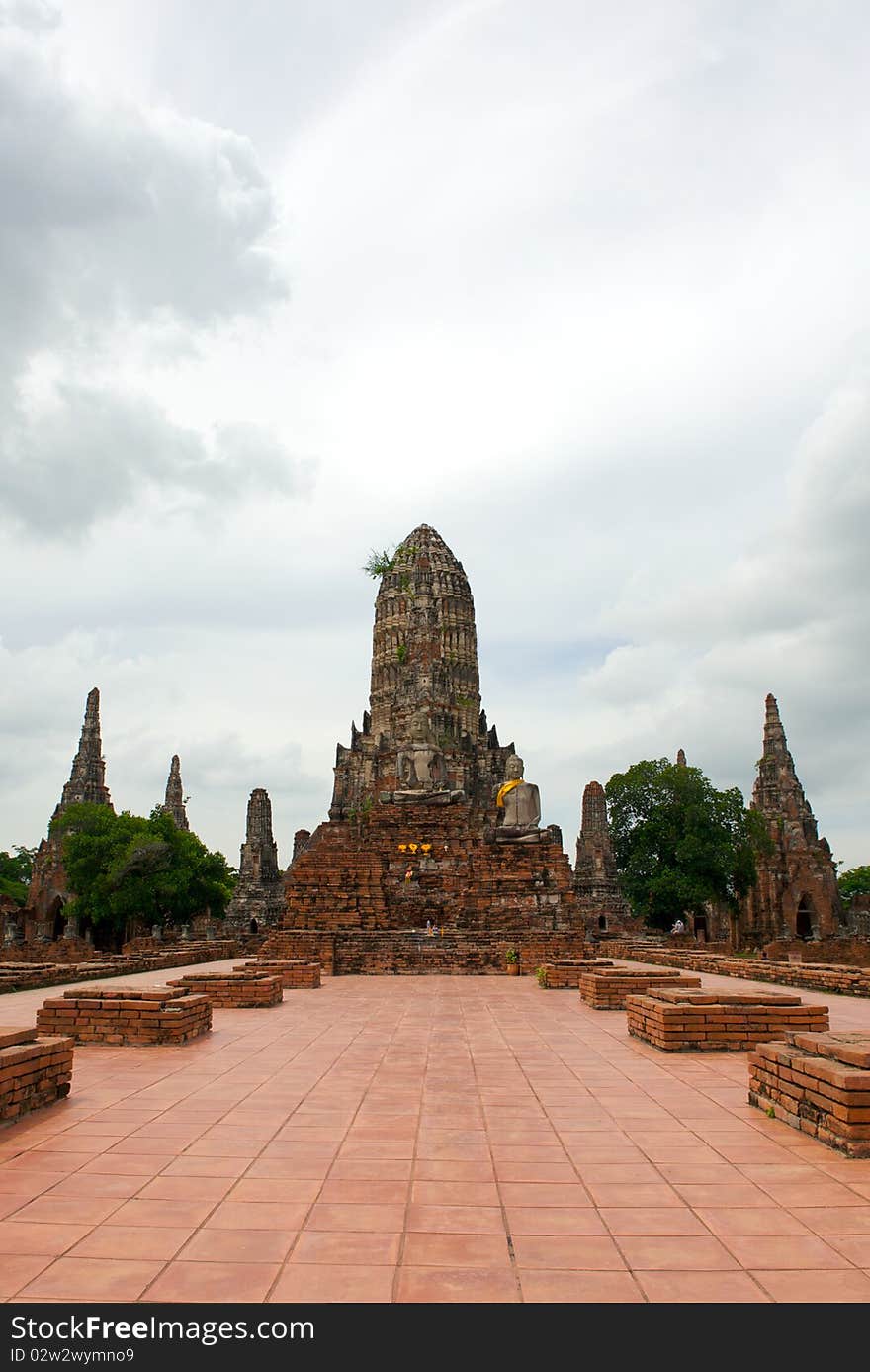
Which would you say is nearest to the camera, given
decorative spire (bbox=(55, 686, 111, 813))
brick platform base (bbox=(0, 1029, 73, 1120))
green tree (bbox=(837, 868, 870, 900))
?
brick platform base (bbox=(0, 1029, 73, 1120))

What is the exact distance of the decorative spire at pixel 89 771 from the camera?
54156 millimetres

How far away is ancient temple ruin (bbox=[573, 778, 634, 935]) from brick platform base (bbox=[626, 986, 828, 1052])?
24.7 meters

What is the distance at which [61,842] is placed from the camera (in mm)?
46250

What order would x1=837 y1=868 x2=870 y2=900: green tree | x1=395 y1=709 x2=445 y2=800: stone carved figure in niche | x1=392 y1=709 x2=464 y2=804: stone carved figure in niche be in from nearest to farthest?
x1=392 y1=709 x2=464 y2=804: stone carved figure in niche < x1=395 y1=709 x2=445 y2=800: stone carved figure in niche < x1=837 y1=868 x2=870 y2=900: green tree

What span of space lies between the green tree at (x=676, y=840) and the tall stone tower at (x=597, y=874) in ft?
2.24

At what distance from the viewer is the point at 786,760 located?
51.0 meters

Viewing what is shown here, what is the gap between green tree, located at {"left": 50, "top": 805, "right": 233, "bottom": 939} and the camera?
39812 mm

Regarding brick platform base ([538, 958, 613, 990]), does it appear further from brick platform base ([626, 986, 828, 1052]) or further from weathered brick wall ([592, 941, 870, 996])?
brick platform base ([626, 986, 828, 1052])

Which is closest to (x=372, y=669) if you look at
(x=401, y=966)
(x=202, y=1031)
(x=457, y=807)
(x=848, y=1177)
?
(x=457, y=807)

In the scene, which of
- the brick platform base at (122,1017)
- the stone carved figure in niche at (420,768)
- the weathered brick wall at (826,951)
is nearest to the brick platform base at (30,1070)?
the brick platform base at (122,1017)

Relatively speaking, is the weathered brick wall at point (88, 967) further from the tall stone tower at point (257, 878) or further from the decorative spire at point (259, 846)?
the decorative spire at point (259, 846)

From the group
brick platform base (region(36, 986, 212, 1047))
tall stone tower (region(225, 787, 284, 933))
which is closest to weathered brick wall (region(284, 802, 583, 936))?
brick platform base (region(36, 986, 212, 1047))

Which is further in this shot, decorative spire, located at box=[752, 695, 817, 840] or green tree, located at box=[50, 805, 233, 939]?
decorative spire, located at box=[752, 695, 817, 840]
